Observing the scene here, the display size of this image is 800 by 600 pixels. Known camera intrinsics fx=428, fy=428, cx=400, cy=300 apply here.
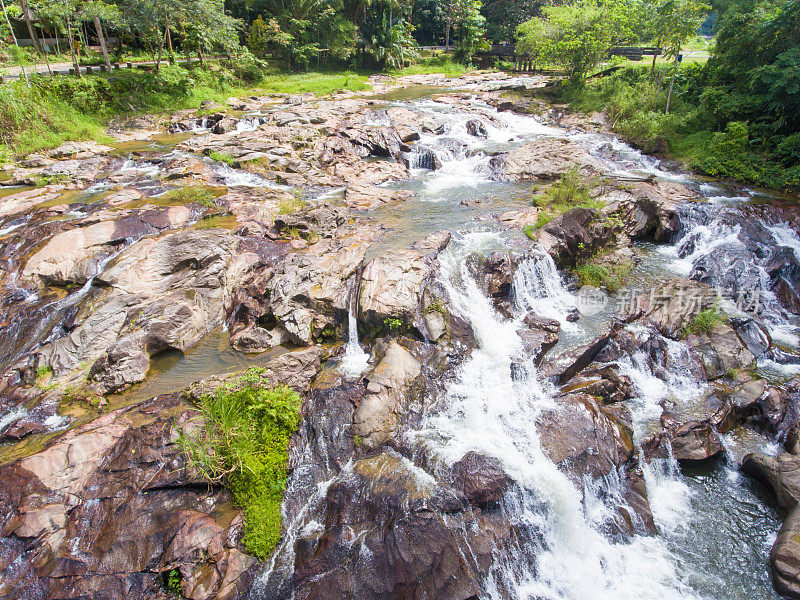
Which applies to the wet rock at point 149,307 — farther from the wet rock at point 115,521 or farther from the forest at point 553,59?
the forest at point 553,59

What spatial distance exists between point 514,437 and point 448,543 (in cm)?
231

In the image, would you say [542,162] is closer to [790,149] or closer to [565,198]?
[565,198]

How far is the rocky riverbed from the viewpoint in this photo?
19.8 ft

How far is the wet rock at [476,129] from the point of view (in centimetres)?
2259

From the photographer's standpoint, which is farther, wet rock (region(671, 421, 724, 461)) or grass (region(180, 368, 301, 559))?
wet rock (region(671, 421, 724, 461))

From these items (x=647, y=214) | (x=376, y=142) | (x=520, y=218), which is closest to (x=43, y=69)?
(x=376, y=142)

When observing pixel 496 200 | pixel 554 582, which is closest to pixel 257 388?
pixel 554 582

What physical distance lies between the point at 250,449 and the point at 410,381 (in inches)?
125

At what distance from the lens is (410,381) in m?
8.49

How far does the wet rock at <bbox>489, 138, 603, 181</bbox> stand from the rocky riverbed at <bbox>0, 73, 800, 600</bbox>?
2.80ft

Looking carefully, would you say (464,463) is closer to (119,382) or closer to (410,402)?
(410,402)

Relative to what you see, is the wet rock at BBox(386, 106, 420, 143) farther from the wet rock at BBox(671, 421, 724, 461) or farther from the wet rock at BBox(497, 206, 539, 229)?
the wet rock at BBox(671, 421, 724, 461)

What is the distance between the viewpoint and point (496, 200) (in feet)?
50.2

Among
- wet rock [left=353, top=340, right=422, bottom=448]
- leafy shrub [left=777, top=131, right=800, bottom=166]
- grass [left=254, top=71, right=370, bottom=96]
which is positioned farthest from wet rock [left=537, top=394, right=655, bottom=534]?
grass [left=254, top=71, right=370, bottom=96]
